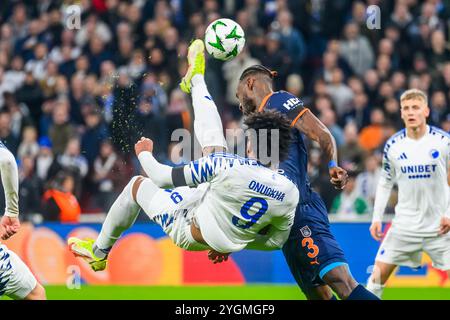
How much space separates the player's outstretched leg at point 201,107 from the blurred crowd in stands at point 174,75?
5.16 m

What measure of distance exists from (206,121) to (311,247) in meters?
1.49

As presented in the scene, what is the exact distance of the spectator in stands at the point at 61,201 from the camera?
15.4 meters

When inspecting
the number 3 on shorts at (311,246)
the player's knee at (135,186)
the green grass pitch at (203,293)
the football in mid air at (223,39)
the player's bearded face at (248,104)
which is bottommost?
the green grass pitch at (203,293)

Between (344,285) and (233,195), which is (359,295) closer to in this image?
(344,285)

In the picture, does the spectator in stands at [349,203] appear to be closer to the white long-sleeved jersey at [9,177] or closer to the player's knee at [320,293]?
the player's knee at [320,293]

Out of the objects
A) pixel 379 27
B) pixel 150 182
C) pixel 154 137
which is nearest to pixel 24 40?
pixel 154 137

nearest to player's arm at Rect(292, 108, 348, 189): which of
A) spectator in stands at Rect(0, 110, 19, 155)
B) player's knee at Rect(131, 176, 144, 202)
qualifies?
player's knee at Rect(131, 176, 144, 202)

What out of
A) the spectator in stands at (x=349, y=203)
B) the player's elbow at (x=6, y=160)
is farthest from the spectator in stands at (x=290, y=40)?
the player's elbow at (x=6, y=160)

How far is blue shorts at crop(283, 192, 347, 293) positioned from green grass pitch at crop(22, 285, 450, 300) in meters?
3.49

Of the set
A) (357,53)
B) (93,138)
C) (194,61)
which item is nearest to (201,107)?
(194,61)

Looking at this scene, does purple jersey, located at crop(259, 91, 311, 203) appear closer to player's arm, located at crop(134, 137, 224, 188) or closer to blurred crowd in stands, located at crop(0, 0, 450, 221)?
player's arm, located at crop(134, 137, 224, 188)

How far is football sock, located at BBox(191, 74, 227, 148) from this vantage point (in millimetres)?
9289

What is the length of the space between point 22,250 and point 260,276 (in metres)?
3.33

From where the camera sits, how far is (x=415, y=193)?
10977 millimetres
